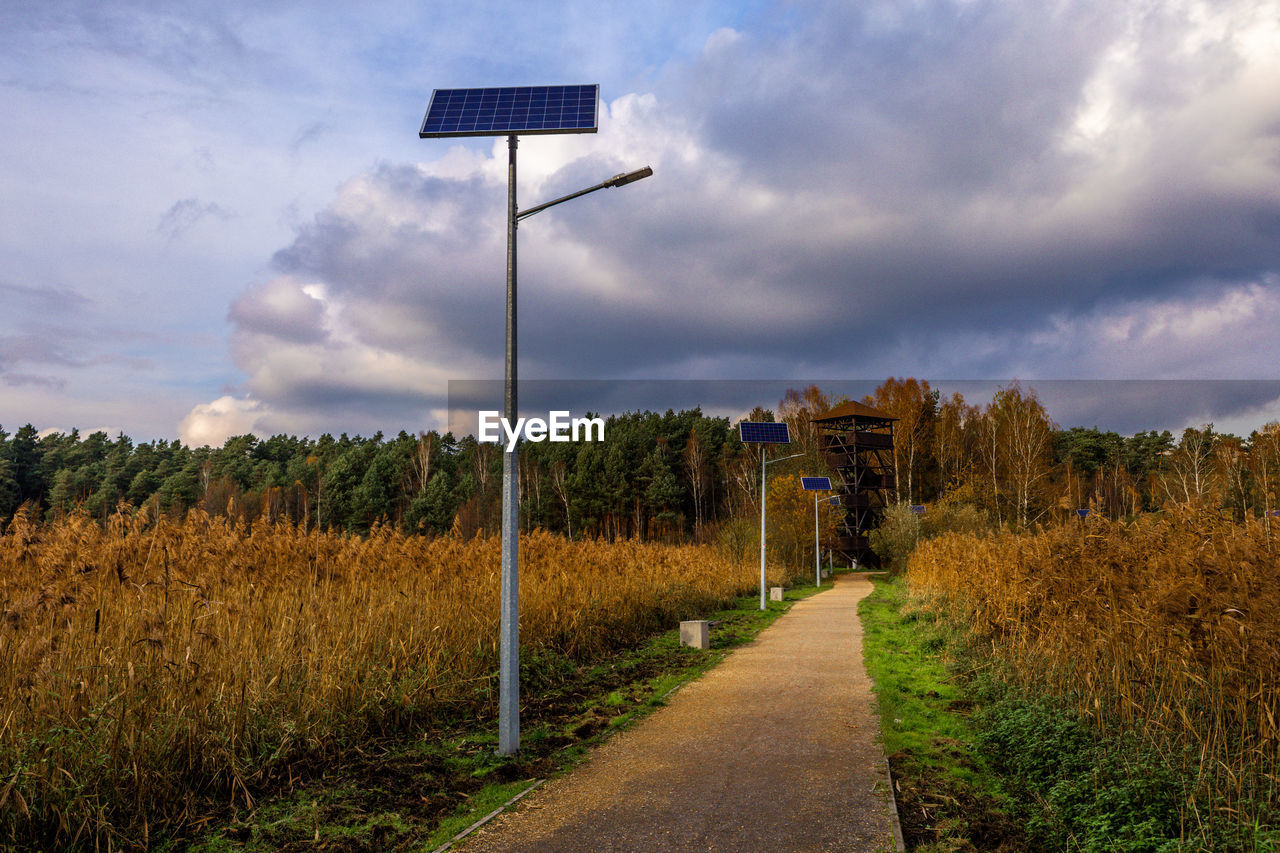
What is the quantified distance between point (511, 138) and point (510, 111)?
646mm

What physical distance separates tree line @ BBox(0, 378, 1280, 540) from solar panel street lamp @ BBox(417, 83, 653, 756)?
47.6m

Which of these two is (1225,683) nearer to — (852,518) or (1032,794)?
(1032,794)

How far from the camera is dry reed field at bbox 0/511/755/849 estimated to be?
529 cm

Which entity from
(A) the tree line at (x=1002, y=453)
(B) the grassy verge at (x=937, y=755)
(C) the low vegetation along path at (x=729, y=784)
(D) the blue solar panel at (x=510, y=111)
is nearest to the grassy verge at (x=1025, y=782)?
(B) the grassy verge at (x=937, y=755)

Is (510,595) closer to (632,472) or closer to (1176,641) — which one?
(1176,641)

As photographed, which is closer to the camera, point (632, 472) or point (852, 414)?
point (852, 414)

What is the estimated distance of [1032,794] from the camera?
6340mm

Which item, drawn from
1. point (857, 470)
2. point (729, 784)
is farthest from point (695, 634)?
point (857, 470)

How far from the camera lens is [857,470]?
203ft

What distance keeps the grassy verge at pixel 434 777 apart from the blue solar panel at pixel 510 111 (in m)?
6.65

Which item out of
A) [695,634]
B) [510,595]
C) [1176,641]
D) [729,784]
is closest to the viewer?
[729,784]

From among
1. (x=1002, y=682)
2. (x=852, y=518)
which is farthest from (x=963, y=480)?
(x=1002, y=682)

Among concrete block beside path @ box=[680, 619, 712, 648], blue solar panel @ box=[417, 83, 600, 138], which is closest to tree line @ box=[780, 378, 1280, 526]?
concrete block beside path @ box=[680, 619, 712, 648]

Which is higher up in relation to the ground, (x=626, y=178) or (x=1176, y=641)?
(x=626, y=178)
